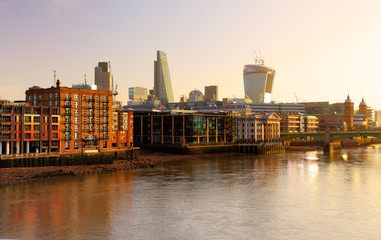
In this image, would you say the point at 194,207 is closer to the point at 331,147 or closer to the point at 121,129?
the point at 121,129

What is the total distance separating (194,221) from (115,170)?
53.8 metres

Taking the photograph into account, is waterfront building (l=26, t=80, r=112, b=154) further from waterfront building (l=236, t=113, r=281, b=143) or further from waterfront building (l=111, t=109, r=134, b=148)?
waterfront building (l=236, t=113, r=281, b=143)

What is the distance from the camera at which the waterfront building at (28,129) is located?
3957 inches

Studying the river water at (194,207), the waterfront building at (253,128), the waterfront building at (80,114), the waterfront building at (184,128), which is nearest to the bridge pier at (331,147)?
the waterfront building at (253,128)

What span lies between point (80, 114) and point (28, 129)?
16.5 m

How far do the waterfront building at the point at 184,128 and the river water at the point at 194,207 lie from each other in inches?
2426

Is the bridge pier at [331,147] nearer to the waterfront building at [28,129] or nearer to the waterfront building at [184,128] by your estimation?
the waterfront building at [184,128]

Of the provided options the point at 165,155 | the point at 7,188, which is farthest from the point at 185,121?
the point at 7,188

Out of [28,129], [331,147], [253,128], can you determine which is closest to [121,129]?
[28,129]

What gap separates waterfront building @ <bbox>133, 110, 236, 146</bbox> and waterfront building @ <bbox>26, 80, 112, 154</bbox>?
42039 mm

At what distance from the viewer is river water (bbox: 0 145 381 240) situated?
51.4 m

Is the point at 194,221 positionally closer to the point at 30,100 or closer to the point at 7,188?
the point at 7,188

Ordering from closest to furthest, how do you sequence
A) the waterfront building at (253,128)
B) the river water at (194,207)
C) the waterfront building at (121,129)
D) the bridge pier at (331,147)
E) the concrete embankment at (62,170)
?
the river water at (194,207)
the concrete embankment at (62,170)
the waterfront building at (121,129)
the bridge pier at (331,147)
the waterfront building at (253,128)

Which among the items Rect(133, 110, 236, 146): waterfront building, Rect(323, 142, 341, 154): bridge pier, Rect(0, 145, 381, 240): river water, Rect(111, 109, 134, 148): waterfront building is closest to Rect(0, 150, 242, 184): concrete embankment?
Rect(0, 145, 381, 240): river water
